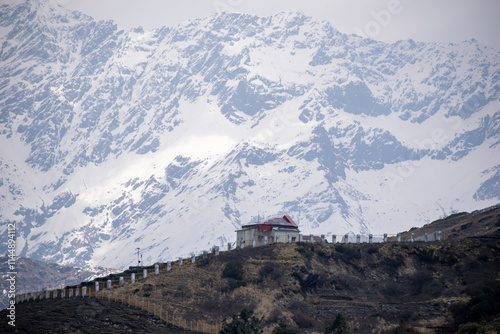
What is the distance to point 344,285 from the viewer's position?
416 feet

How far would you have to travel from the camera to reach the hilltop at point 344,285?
4360 inches

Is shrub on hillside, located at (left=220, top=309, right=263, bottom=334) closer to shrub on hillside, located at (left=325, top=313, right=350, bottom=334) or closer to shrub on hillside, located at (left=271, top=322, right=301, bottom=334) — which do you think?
shrub on hillside, located at (left=271, top=322, right=301, bottom=334)

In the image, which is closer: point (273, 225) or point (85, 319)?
point (85, 319)

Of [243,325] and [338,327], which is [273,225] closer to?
[243,325]

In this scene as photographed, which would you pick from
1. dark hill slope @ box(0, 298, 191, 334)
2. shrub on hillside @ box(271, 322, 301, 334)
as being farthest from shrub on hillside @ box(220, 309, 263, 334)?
dark hill slope @ box(0, 298, 191, 334)

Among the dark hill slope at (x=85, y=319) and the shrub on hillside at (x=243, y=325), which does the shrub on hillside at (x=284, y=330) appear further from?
the dark hill slope at (x=85, y=319)

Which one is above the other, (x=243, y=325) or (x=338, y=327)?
(x=243, y=325)

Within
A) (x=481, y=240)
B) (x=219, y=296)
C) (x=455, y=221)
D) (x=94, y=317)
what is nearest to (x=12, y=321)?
(x=94, y=317)

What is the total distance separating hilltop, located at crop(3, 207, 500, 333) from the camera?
363ft

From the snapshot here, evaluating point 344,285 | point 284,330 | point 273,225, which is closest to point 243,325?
point 284,330

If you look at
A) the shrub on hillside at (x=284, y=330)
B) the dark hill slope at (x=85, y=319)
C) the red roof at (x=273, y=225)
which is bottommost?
the shrub on hillside at (x=284, y=330)

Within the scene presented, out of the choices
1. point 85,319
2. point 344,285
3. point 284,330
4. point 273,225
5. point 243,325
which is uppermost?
point 273,225

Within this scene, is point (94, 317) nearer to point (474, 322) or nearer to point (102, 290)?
point (102, 290)

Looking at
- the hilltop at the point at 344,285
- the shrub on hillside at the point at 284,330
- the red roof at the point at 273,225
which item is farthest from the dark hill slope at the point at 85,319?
the red roof at the point at 273,225
